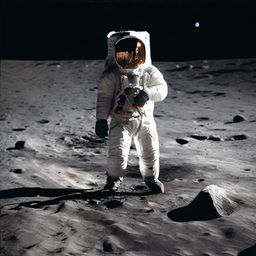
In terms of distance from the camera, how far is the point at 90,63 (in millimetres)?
8328

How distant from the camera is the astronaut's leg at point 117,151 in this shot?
8.80ft

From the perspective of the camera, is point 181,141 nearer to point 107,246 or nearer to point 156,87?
point 156,87

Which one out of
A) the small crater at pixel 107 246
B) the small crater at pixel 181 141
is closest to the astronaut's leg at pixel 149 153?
the small crater at pixel 107 246

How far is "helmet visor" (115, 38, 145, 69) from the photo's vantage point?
8.89ft

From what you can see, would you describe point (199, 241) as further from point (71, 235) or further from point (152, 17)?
point (152, 17)

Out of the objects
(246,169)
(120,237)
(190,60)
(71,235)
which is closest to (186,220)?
(120,237)

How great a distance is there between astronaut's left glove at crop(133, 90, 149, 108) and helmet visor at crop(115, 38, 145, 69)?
22 cm

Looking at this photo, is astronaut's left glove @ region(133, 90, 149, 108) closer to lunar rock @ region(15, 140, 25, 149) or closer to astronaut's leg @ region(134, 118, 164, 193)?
astronaut's leg @ region(134, 118, 164, 193)

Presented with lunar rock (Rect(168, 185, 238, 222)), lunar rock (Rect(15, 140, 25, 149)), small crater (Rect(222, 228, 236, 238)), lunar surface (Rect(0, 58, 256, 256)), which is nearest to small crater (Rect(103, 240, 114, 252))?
lunar surface (Rect(0, 58, 256, 256))

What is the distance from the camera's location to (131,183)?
2.99 metres

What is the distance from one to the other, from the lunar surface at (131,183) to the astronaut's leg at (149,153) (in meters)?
0.09

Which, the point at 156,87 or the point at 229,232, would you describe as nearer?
the point at 229,232

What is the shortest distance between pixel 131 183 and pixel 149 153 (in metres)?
0.36

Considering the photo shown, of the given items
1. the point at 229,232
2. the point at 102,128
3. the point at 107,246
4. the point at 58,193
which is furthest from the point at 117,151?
the point at 229,232
